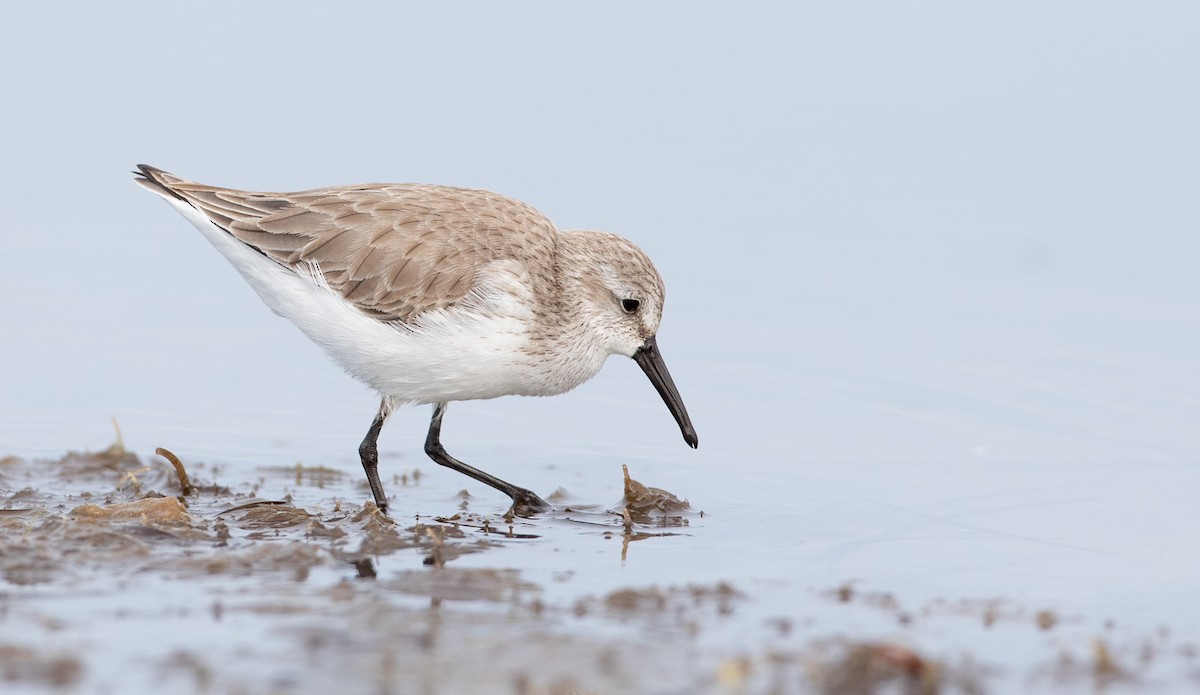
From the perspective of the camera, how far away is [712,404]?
9867 mm

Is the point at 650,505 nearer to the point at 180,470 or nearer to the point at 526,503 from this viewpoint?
the point at 526,503

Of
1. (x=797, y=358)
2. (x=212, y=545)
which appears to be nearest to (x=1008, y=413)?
(x=797, y=358)

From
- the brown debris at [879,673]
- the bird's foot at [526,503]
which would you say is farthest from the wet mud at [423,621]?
the bird's foot at [526,503]

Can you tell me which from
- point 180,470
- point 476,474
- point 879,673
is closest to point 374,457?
point 476,474

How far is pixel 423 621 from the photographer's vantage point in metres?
5.52

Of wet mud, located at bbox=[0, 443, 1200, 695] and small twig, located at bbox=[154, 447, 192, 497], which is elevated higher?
small twig, located at bbox=[154, 447, 192, 497]

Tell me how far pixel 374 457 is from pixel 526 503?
93 cm

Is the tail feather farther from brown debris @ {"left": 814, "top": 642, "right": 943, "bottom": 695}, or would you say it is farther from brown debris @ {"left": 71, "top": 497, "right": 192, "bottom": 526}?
brown debris @ {"left": 814, "top": 642, "right": 943, "bottom": 695}

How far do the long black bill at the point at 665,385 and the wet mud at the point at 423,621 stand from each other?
1073mm

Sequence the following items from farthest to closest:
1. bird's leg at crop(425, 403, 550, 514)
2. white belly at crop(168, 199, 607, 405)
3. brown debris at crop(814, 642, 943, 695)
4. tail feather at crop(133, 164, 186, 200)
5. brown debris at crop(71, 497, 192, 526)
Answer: tail feather at crop(133, 164, 186, 200), bird's leg at crop(425, 403, 550, 514), white belly at crop(168, 199, 607, 405), brown debris at crop(71, 497, 192, 526), brown debris at crop(814, 642, 943, 695)

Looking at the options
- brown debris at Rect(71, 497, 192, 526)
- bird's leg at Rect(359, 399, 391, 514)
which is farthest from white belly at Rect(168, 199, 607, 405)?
brown debris at Rect(71, 497, 192, 526)

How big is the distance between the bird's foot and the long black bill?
99cm

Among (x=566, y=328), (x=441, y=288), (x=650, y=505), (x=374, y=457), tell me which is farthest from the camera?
(x=374, y=457)

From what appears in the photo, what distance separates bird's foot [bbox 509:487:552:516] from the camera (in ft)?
25.4
